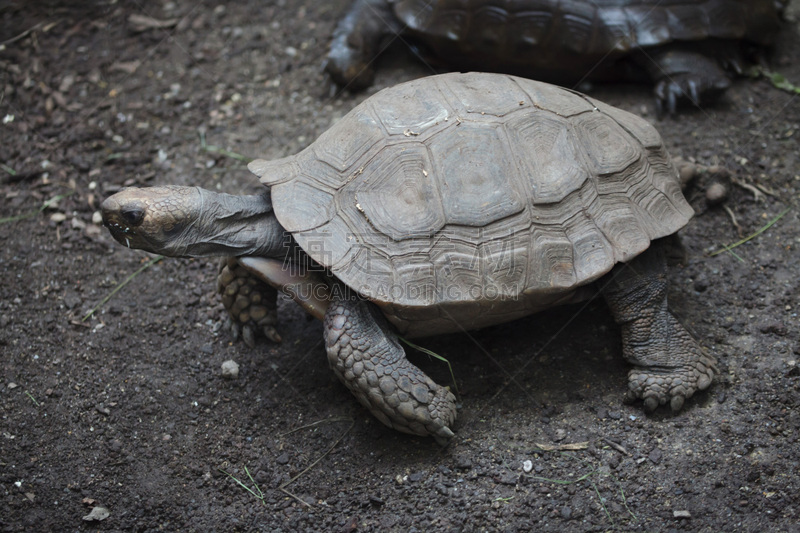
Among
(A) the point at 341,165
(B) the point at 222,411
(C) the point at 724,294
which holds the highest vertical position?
(A) the point at 341,165

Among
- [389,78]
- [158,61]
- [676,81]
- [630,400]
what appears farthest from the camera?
[158,61]

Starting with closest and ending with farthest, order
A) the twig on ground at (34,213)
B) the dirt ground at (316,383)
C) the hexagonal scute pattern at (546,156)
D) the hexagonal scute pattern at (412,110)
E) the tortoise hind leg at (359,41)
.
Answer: the dirt ground at (316,383)
the hexagonal scute pattern at (546,156)
the hexagonal scute pattern at (412,110)
the twig on ground at (34,213)
the tortoise hind leg at (359,41)

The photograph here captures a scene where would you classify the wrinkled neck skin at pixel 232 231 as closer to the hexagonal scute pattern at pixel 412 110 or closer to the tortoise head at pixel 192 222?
the tortoise head at pixel 192 222

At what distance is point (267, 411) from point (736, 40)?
4.34m

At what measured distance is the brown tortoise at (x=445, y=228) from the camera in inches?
123

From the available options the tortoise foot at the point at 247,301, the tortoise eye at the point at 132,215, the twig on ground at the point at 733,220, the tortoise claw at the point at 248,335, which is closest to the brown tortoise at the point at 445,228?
the tortoise eye at the point at 132,215

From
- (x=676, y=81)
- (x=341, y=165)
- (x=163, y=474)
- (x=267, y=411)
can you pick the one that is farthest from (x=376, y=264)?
(x=676, y=81)

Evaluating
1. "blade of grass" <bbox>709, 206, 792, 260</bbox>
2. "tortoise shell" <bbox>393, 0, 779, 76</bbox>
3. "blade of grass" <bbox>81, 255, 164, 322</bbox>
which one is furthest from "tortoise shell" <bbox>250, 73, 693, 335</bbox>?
"tortoise shell" <bbox>393, 0, 779, 76</bbox>

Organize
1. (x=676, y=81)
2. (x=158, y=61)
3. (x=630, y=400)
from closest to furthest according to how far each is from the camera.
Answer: (x=630, y=400) < (x=676, y=81) < (x=158, y=61)

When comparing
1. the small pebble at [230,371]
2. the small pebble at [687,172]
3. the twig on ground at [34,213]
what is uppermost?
the small pebble at [687,172]

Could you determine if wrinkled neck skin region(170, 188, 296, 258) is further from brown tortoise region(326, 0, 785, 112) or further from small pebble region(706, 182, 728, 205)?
small pebble region(706, 182, 728, 205)

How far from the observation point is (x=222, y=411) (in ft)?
11.4

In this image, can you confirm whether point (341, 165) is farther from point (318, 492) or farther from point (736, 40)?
point (736, 40)

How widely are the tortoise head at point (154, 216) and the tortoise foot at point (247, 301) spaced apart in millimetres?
366
